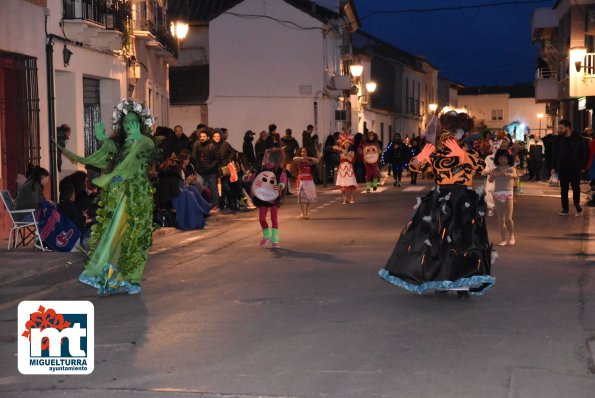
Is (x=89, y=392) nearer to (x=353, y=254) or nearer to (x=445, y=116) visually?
(x=445, y=116)

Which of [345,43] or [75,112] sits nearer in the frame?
[75,112]

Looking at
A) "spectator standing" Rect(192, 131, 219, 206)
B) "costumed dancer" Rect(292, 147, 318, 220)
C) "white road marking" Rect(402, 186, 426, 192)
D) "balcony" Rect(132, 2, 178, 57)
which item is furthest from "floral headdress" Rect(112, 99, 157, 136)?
"white road marking" Rect(402, 186, 426, 192)

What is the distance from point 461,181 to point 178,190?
344 inches

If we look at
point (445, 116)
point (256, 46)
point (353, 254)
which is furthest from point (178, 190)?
point (256, 46)

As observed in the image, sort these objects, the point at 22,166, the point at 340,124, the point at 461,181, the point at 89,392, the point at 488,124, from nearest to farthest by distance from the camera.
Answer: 1. the point at 89,392
2. the point at 461,181
3. the point at 22,166
4. the point at 340,124
5. the point at 488,124

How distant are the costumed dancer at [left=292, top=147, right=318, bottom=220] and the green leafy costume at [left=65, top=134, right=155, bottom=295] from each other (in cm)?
968

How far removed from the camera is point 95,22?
69.6 ft

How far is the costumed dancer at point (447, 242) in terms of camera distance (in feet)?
32.2

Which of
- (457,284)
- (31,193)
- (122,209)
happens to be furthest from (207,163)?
(457,284)

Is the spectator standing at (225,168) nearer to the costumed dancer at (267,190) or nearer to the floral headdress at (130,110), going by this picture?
the costumed dancer at (267,190)

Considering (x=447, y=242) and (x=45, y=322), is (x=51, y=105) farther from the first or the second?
(x=45, y=322)

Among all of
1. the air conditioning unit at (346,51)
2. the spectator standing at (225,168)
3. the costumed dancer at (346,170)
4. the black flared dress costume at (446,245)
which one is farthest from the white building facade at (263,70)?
the black flared dress costume at (446,245)

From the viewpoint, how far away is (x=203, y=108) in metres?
45.7

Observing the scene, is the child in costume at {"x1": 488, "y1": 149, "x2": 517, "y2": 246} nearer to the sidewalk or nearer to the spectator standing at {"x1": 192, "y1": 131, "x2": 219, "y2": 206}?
the sidewalk
